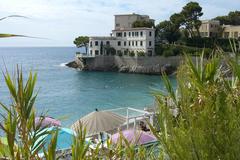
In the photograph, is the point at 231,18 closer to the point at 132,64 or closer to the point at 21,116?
the point at 132,64

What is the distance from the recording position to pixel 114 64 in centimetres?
6744

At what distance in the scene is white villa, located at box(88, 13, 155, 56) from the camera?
65.4m

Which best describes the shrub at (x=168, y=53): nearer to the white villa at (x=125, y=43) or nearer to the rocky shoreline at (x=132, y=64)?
the rocky shoreline at (x=132, y=64)

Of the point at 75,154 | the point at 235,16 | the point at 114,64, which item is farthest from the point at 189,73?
the point at 235,16

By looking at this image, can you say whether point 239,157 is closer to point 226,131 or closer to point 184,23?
point 226,131

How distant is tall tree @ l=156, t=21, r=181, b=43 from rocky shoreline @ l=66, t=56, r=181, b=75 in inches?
349

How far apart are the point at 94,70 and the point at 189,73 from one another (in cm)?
6439

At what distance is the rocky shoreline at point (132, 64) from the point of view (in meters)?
61.0

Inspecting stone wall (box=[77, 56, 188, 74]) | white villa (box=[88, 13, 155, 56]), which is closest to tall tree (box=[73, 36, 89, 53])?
white villa (box=[88, 13, 155, 56])

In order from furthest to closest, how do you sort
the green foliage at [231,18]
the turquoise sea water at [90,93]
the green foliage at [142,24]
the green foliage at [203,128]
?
1. the green foliage at [231,18]
2. the green foliage at [142,24]
3. the turquoise sea water at [90,93]
4. the green foliage at [203,128]

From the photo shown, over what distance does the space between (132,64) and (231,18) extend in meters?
32.7

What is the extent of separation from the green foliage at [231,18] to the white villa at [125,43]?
1053 inches

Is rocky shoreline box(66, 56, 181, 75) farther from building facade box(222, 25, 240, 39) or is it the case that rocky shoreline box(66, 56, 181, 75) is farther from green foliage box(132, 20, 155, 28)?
building facade box(222, 25, 240, 39)

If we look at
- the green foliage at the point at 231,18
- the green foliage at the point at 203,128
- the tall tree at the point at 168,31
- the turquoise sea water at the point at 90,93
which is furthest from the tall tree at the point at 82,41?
the green foliage at the point at 203,128
